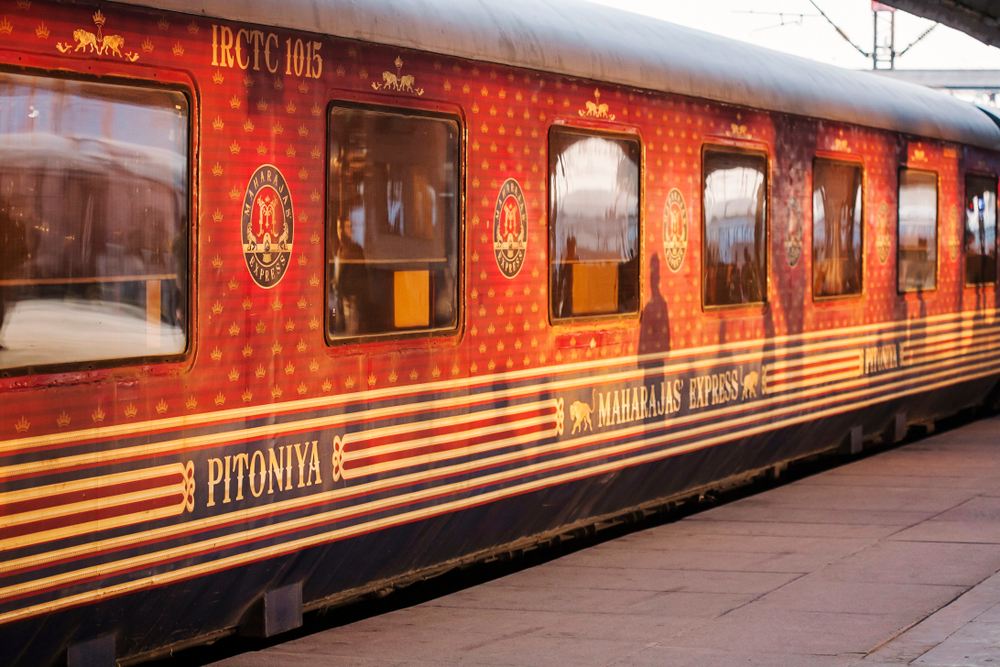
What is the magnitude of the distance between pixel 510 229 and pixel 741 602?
2121mm

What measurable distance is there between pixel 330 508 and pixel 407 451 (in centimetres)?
58

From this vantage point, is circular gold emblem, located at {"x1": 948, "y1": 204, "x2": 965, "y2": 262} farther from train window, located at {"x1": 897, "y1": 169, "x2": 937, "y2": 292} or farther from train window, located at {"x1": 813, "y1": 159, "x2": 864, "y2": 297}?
train window, located at {"x1": 813, "y1": 159, "x2": 864, "y2": 297}

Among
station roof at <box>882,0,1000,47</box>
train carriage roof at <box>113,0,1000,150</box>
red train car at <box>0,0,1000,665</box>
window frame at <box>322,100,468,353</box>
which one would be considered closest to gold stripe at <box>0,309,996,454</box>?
red train car at <box>0,0,1000,665</box>

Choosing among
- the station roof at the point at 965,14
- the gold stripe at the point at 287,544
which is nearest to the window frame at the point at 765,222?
the gold stripe at the point at 287,544

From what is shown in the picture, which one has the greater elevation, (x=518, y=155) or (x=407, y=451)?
(x=518, y=155)

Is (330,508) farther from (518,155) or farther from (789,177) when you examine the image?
(789,177)

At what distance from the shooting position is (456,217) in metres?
6.62

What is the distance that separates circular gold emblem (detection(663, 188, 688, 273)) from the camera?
855 centimetres

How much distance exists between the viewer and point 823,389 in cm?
1077

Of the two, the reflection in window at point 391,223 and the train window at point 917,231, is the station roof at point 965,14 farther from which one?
the reflection in window at point 391,223

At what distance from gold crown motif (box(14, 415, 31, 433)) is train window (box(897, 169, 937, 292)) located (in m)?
9.24

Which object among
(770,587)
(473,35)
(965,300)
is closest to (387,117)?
(473,35)

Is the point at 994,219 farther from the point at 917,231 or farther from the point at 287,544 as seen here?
the point at 287,544

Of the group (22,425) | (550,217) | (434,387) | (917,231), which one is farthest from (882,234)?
(22,425)
